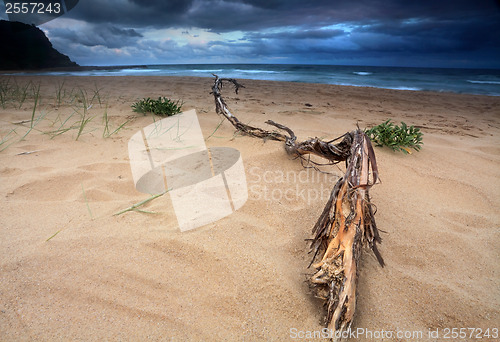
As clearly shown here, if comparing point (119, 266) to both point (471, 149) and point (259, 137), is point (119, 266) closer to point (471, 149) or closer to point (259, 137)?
point (259, 137)

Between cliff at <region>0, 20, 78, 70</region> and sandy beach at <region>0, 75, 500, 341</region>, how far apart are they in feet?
76.4

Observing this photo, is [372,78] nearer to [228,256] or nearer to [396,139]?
[396,139]

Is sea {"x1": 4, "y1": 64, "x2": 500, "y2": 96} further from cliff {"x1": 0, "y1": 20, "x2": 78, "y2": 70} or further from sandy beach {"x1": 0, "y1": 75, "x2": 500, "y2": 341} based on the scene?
sandy beach {"x1": 0, "y1": 75, "x2": 500, "y2": 341}

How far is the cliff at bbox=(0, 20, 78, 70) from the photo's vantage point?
18.7 meters

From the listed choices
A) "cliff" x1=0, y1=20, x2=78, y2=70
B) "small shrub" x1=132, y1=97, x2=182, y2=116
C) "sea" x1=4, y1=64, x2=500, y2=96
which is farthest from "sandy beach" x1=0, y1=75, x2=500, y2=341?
"cliff" x1=0, y1=20, x2=78, y2=70

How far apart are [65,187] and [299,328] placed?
1.84 metres

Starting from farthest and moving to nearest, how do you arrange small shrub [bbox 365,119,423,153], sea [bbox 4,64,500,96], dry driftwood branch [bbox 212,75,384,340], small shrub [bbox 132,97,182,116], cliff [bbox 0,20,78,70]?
cliff [bbox 0,20,78,70], sea [bbox 4,64,500,96], small shrub [bbox 132,97,182,116], small shrub [bbox 365,119,423,153], dry driftwood branch [bbox 212,75,384,340]

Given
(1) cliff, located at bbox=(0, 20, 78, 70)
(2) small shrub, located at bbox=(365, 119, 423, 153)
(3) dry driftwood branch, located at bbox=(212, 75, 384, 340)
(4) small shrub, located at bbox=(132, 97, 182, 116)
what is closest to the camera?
(3) dry driftwood branch, located at bbox=(212, 75, 384, 340)

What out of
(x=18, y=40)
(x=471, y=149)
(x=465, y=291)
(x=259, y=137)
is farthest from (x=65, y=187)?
(x=18, y=40)

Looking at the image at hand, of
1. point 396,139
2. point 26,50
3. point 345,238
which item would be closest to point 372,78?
point 396,139

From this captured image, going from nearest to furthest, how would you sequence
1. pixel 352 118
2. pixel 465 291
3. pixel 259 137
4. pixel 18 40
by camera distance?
1. pixel 465 291
2. pixel 259 137
3. pixel 352 118
4. pixel 18 40

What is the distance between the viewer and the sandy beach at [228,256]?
3.32 feet

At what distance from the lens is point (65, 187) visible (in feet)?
6.22

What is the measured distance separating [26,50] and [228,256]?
2693cm
